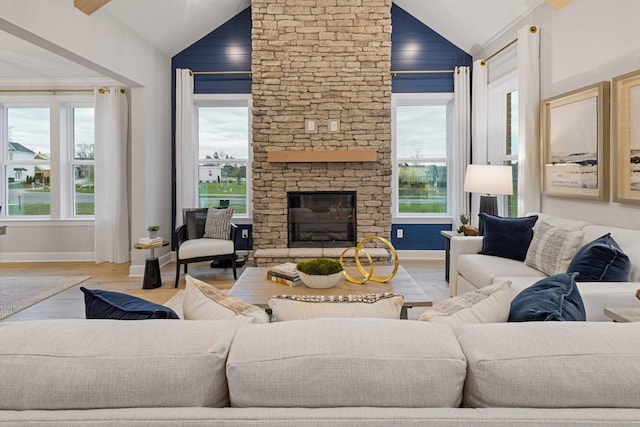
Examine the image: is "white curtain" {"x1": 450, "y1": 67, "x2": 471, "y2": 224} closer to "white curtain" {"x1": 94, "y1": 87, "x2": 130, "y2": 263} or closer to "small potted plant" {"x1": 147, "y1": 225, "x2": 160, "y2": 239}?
"small potted plant" {"x1": 147, "y1": 225, "x2": 160, "y2": 239}

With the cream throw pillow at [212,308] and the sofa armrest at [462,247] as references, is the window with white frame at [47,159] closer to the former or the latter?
the sofa armrest at [462,247]

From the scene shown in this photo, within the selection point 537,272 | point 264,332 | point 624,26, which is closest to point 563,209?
point 537,272

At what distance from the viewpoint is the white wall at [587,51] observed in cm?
320

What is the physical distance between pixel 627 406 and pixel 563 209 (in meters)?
3.56

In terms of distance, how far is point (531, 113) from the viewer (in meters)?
4.39

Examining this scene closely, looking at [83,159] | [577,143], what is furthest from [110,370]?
[83,159]

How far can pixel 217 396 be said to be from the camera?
97cm

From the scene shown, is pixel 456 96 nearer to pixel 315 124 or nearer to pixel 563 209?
pixel 315 124

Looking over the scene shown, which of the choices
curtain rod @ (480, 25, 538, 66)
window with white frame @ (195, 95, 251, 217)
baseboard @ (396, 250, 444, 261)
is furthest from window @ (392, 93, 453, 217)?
window with white frame @ (195, 95, 251, 217)

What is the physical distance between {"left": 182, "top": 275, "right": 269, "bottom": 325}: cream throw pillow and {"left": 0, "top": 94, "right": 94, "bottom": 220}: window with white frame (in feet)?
19.2

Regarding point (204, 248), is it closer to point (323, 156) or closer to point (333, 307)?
point (323, 156)

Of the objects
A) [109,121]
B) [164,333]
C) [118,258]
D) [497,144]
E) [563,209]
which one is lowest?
[118,258]

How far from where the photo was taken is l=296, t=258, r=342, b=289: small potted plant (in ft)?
9.48

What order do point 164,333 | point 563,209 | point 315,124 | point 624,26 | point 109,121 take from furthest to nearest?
point 109,121, point 315,124, point 563,209, point 624,26, point 164,333
